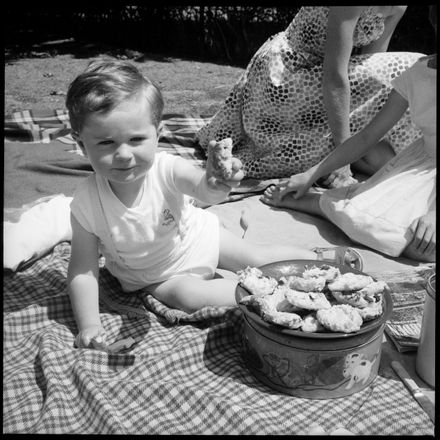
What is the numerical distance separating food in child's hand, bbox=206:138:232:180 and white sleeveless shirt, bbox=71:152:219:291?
0.28 m

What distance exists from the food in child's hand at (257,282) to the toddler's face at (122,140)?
0.48 meters

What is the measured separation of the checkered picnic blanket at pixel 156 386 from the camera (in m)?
1.42

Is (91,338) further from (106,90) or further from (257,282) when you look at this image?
(106,90)

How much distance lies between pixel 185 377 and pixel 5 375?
0.54 meters

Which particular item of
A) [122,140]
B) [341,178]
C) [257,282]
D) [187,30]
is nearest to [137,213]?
Answer: [122,140]

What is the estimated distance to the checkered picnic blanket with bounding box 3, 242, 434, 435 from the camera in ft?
4.67

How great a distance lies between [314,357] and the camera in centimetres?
145

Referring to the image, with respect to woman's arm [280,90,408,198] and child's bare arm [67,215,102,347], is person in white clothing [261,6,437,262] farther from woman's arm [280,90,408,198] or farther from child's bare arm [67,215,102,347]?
child's bare arm [67,215,102,347]

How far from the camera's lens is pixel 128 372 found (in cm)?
164

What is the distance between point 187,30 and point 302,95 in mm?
5395

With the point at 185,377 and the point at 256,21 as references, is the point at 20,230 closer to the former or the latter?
the point at 185,377

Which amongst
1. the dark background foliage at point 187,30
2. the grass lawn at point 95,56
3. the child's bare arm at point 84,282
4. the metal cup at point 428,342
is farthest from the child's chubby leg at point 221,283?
the dark background foliage at point 187,30

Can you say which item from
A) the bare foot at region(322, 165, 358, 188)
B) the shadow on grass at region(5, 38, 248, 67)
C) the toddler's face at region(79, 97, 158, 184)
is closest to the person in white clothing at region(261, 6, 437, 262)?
the bare foot at region(322, 165, 358, 188)

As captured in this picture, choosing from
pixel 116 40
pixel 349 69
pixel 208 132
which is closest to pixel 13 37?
pixel 116 40
